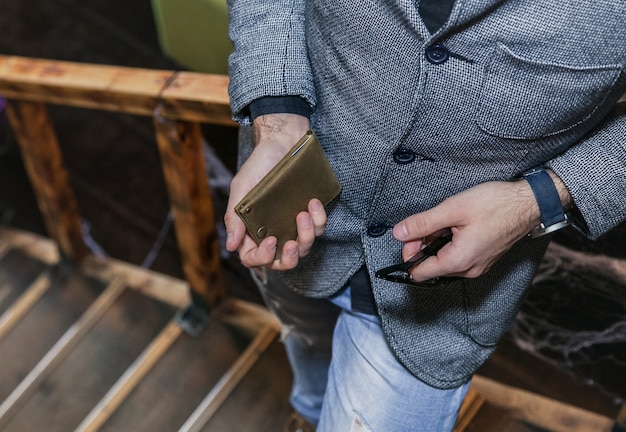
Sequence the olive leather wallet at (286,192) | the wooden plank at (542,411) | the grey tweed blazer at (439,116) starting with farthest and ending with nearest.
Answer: the wooden plank at (542,411)
the olive leather wallet at (286,192)
the grey tweed blazer at (439,116)

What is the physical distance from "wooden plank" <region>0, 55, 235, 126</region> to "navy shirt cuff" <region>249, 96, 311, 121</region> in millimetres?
418

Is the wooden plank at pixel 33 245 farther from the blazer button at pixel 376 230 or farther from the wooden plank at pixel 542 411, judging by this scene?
the blazer button at pixel 376 230

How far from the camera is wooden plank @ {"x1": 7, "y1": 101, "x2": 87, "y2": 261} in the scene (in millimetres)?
2129

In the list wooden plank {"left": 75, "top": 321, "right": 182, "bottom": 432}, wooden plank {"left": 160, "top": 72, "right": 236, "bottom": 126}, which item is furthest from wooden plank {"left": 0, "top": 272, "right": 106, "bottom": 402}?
wooden plank {"left": 160, "top": 72, "right": 236, "bottom": 126}

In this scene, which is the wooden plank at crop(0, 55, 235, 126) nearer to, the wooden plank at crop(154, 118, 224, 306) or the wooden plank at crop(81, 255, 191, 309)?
the wooden plank at crop(154, 118, 224, 306)

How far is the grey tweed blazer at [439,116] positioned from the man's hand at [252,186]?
5cm

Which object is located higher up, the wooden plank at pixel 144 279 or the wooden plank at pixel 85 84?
the wooden plank at pixel 85 84

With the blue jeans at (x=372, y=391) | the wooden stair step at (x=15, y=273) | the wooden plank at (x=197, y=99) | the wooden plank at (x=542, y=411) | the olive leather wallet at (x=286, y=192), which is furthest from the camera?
the wooden stair step at (x=15, y=273)

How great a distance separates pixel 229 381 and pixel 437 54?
1287 mm

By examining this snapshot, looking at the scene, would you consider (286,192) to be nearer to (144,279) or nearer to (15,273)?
(144,279)

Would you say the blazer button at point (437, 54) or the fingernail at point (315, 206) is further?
the fingernail at point (315, 206)

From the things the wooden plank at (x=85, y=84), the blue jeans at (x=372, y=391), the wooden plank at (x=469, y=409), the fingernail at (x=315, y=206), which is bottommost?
the wooden plank at (x=469, y=409)

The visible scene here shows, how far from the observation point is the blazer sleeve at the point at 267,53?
116cm

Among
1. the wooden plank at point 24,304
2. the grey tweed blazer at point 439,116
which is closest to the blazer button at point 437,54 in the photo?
the grey tweed blazer at point 439,116
